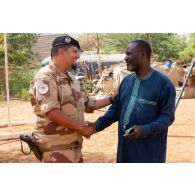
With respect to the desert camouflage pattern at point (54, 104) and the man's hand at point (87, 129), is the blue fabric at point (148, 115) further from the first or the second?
the desert camouflage pattern at point (54, 104)

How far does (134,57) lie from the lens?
112 inches

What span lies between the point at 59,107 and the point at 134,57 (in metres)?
0.65

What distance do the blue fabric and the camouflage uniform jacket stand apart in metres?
0.34

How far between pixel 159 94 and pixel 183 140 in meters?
4.04

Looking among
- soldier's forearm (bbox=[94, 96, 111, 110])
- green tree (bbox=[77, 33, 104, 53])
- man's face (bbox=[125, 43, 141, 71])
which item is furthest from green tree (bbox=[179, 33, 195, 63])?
man's face (bbox=[125, 43, 141, 71])

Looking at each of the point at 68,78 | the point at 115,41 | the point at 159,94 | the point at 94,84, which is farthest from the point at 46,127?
the point at 94,84

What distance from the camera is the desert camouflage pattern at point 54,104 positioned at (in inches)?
111

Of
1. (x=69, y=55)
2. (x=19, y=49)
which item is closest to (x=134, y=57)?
(x=69, y=55)

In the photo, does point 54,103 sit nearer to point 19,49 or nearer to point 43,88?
point 43,88

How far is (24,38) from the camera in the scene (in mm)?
8180

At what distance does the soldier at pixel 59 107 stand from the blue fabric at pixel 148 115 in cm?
32

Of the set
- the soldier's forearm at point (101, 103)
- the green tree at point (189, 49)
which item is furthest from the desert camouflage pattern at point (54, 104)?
the green tree at point (189, 49)

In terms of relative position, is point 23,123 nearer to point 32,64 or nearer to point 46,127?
point 32,64

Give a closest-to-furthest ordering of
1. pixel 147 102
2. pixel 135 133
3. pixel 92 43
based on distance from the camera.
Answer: pixel 135 133
pixel 147 102
pixel 92 43
